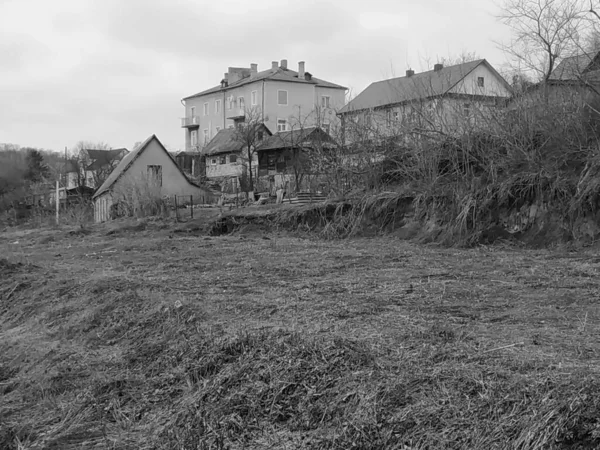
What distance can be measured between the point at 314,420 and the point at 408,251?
29.8 feet

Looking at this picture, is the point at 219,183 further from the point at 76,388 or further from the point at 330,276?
the point at 76,388

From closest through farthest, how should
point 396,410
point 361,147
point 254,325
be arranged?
point 396,410 < point 254,325 < point 361,147

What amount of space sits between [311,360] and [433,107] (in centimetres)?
1375

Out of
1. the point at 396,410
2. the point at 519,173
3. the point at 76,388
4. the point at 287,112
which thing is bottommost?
the point at 76,388

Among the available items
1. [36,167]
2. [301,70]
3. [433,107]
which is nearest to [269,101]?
[301,70]

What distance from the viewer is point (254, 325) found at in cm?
598

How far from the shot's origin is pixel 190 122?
76.7 metres

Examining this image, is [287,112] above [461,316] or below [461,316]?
above

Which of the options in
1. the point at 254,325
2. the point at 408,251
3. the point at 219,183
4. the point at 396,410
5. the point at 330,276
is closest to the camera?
the point at 396,410

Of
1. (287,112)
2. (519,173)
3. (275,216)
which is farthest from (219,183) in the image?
(519,173)

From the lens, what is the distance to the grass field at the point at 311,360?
3670mm

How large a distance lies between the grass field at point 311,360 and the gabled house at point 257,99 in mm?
54491

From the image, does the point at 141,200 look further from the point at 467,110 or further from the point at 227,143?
the point at 227,143

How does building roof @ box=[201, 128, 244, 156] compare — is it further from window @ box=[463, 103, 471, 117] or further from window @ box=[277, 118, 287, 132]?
window @ box=[463, 103, 471, 117]
